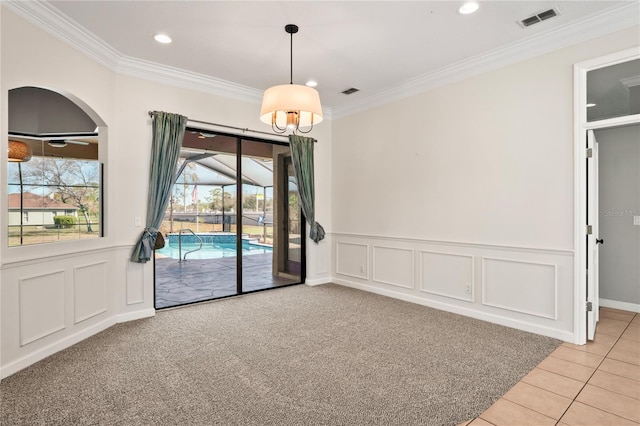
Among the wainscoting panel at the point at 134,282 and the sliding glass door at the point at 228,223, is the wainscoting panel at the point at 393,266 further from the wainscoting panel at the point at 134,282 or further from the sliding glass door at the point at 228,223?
the wainscoting panel at the point at 134,282

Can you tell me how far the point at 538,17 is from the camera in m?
3.19

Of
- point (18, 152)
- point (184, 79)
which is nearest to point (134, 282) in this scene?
point (18, 152)

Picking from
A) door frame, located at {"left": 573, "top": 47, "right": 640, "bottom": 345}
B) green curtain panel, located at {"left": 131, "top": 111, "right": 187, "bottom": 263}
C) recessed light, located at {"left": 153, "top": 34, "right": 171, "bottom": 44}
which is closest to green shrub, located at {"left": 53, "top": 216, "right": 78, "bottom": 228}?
green curtain panel, located at {"left": 131, "top": 111, "right": 187, "bottom": 263}

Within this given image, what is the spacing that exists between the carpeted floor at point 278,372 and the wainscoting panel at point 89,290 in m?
0.29

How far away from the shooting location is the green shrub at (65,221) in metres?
3.41

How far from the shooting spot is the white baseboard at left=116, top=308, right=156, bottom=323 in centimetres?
399

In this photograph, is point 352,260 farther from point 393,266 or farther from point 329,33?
point 329,33

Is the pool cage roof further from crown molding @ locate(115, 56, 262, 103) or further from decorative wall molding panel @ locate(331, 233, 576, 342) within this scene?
decorative wall molding panel @ locate(331, 233, 576, 342)

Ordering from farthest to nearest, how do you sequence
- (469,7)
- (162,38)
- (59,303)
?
(162,38)
(59,303)
(469,7)

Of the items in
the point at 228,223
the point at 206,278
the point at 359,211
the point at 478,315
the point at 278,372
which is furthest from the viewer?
the point at 206,278

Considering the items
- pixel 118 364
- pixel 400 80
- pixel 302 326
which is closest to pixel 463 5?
pixel 400 80

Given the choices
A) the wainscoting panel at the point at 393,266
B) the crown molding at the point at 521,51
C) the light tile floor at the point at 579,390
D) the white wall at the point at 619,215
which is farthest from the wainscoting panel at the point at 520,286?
the crown molding at the point at 521,51

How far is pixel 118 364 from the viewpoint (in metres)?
2.90

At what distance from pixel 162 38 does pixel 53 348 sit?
3170 mm
